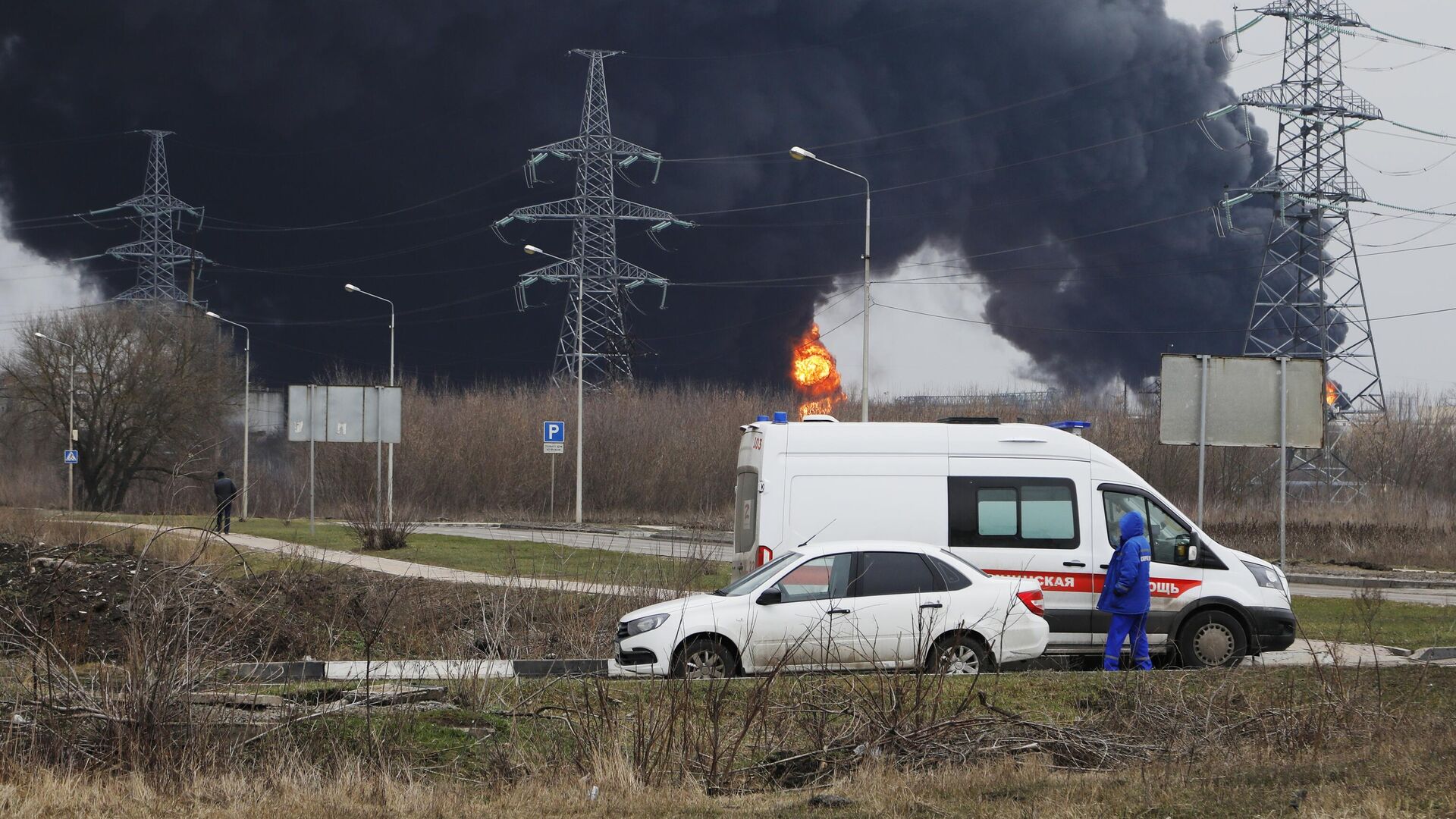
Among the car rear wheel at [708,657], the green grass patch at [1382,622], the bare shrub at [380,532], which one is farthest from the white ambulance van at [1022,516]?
the bare shrub at [380,532]

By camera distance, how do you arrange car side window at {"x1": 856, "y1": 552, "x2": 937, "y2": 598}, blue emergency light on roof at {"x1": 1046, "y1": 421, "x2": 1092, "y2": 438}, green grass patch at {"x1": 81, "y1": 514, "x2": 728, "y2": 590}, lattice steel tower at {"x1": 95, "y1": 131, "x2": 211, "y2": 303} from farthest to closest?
lattice steel tower at {"x1": 95, "y1": 131, "x2": 211, "y2": 303} → green grass patch at {"x1": 81, "y1": 514, "x2": 728, "y2": 590} → blue emergency light on roof at {"x1": 1046, "y1": 421, "x2": 1092, "y2": 438} → car side window at {"x1": 856, "y1": 552, "x2": 937, "y2": 598}

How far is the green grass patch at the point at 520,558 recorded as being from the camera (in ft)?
58.6

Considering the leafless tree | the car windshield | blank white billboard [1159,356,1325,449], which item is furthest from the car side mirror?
the leafless tree

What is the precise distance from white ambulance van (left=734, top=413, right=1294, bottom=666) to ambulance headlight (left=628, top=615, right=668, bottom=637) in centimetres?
213

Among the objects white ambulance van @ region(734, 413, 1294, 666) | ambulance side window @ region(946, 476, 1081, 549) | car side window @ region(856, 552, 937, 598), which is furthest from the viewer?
ambulance side window @ region(946, 476, 1081, 549)

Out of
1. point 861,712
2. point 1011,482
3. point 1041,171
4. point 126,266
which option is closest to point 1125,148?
point 1041,171

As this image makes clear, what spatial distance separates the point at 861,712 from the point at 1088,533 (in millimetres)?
5867

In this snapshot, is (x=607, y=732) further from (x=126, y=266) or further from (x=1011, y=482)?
(x=126, y=266)

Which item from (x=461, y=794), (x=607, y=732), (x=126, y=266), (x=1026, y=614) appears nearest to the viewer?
(x=461, y=794)

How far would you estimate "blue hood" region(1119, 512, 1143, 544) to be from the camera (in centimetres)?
1337

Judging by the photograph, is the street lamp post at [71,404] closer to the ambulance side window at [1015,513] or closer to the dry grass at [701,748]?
the dry grass at [701,748]

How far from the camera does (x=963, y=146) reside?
93.2 m

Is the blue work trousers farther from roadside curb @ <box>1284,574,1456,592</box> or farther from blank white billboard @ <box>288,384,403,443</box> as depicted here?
blank white billboard @ <box>288,384,403,443</box>

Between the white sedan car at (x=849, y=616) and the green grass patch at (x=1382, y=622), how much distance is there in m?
4.25
